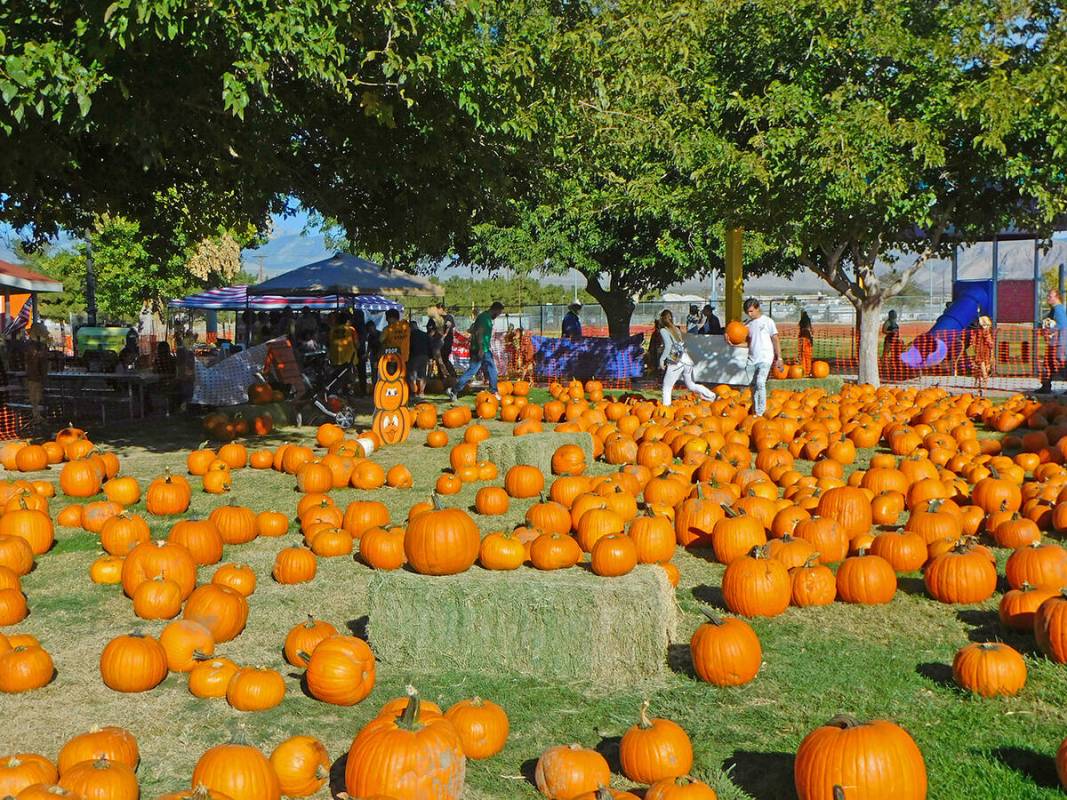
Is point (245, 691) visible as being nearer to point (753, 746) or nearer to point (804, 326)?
point (753, 746)

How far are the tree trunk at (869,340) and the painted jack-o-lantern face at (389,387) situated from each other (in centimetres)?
965

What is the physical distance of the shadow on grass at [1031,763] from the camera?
401 cm

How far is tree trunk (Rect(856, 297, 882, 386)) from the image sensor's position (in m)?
19.0

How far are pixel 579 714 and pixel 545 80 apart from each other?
9.50 metres

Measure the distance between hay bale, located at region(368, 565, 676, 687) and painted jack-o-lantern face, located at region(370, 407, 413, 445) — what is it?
→ 26.3ft

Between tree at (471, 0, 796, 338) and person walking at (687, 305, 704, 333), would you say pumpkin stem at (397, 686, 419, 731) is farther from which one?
person walking at (687, 305, 704, 333)

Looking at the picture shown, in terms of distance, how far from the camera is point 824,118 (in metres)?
16.3

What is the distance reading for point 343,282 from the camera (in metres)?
19.7

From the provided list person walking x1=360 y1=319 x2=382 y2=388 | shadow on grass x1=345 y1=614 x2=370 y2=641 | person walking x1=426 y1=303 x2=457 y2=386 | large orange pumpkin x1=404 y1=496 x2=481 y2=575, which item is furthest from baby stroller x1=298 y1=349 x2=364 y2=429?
large orange pumpkin x1=404 y1=496 x2=481 y2=575

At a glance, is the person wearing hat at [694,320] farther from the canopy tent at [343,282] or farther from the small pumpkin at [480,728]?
the small pumpkin at [480,728]

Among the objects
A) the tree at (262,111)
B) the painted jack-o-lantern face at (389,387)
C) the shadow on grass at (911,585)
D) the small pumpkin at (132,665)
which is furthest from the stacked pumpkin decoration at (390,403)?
the small pumpkin at (132,665)

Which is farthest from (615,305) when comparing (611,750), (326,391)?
(611,750)

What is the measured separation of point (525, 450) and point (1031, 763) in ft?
23.0

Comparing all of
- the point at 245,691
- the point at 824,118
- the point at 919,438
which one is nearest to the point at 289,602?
the point at 245,691
